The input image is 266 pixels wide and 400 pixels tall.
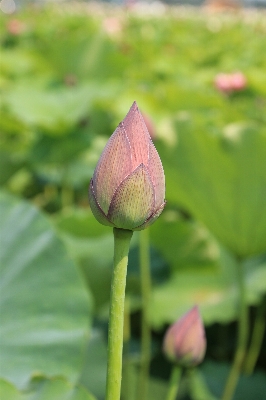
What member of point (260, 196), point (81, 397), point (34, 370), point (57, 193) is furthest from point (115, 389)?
point (57, 193)

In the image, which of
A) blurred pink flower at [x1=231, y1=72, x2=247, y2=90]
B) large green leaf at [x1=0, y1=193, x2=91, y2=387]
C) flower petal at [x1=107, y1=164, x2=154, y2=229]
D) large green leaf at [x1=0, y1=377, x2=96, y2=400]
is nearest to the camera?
flower petal at [x1=107, y1=164, x2=154, y2=229]

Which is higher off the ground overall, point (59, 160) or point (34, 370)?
point (59, 160)

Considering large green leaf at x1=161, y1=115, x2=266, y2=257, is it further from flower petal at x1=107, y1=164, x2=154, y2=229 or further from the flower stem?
flower petal at x1=107, y1=164, x2=154, y2=229

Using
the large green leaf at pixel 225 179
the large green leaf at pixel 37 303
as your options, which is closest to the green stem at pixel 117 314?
the large green leaf at pixel 37 303

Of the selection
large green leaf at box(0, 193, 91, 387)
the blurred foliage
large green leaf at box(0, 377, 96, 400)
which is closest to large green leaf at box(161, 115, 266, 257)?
the blurred foliage

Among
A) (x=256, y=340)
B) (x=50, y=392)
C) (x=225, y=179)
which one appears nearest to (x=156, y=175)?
(x=50, y=392)

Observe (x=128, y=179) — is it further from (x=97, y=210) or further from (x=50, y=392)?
(x=50, y=392)

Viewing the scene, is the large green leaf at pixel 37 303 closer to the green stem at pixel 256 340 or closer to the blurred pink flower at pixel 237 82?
the green stem at pixel 256 340

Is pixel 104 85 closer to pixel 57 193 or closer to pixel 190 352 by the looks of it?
pixel 57 193
